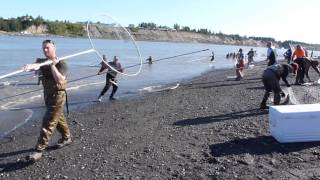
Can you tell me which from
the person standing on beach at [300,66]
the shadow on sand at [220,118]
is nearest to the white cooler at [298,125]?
the shadow on sand at [220,118]

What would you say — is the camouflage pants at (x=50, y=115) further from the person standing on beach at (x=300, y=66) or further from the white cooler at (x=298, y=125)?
the person standing on beach at (x=300, y=66)

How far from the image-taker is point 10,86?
28453 millimetres

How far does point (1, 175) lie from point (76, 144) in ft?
7.21

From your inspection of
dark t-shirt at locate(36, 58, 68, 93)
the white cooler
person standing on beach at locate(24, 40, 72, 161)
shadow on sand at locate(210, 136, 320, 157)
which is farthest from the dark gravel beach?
dark t-shirt at locate(36, 58, 68, 93)

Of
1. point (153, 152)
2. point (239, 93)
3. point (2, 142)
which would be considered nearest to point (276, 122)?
point (153, 152)

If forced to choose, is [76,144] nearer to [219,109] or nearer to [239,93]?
[219,109]

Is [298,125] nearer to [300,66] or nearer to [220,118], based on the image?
[220,118]

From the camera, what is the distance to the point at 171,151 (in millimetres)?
10188

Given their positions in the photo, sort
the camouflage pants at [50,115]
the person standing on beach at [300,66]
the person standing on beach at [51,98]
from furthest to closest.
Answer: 1. the person standing on beach at [300,66]
2. the camouflage pants at [50,115]
3. the person standing on beach at [51,98]

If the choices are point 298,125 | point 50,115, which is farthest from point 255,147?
point 50,115

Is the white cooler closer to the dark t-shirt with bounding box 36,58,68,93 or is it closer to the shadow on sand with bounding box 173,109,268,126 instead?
the shadow on sand with bounding box 173,109,268,126

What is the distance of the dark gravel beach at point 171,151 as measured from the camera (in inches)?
351

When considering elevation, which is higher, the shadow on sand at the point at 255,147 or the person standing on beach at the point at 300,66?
the person standing on beach at the point at 300,66

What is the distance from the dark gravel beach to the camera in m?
8.91
